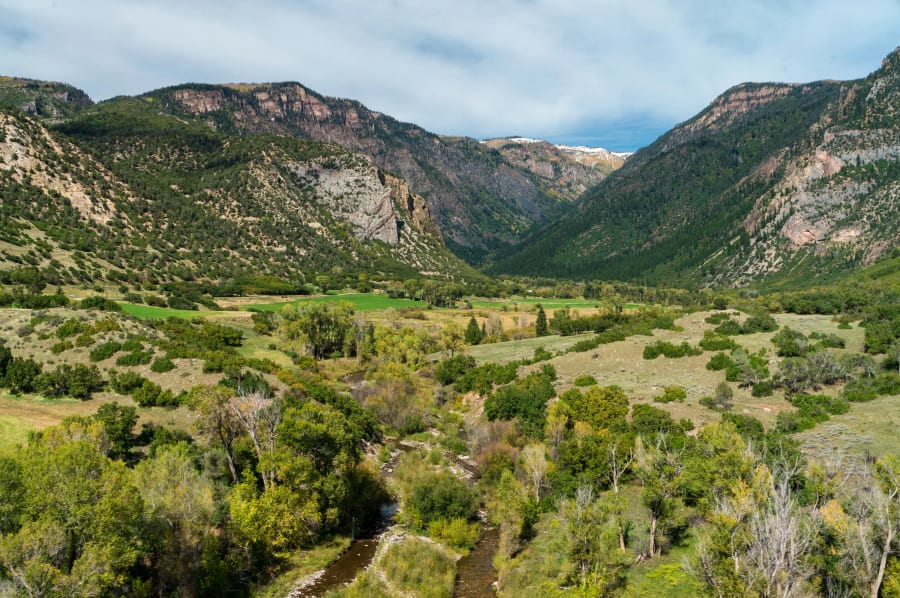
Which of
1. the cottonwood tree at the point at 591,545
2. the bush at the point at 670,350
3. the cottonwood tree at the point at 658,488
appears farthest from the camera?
the bush at the point at 670,350

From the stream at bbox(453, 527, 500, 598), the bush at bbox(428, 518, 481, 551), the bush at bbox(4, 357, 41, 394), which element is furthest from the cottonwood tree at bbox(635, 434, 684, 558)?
the bush at bbox(4, 357, 41, 394)

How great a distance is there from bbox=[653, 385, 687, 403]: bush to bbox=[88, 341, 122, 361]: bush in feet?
196

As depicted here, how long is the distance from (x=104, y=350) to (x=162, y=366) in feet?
21.3

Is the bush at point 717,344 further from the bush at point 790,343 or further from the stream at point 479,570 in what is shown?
the stream at point 479,570

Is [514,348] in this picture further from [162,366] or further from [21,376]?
[21,376]

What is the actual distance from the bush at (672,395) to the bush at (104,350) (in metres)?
59.8

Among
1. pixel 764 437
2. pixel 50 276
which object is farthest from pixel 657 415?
pixel 50 276

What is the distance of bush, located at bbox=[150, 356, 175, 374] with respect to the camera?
5409 centimetres

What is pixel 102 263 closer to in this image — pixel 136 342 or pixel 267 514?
pixel 136 342

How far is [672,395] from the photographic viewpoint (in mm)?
57062

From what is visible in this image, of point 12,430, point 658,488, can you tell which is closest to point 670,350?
point 658,488

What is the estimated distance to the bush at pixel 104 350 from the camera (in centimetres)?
5369

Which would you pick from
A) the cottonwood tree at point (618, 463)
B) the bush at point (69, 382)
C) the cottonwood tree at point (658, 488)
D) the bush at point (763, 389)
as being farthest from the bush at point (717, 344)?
the bush at point (69, 382)

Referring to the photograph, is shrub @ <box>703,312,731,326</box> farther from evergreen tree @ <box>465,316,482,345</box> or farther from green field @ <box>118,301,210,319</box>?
green field @ <box>118,301,210,319</box>
